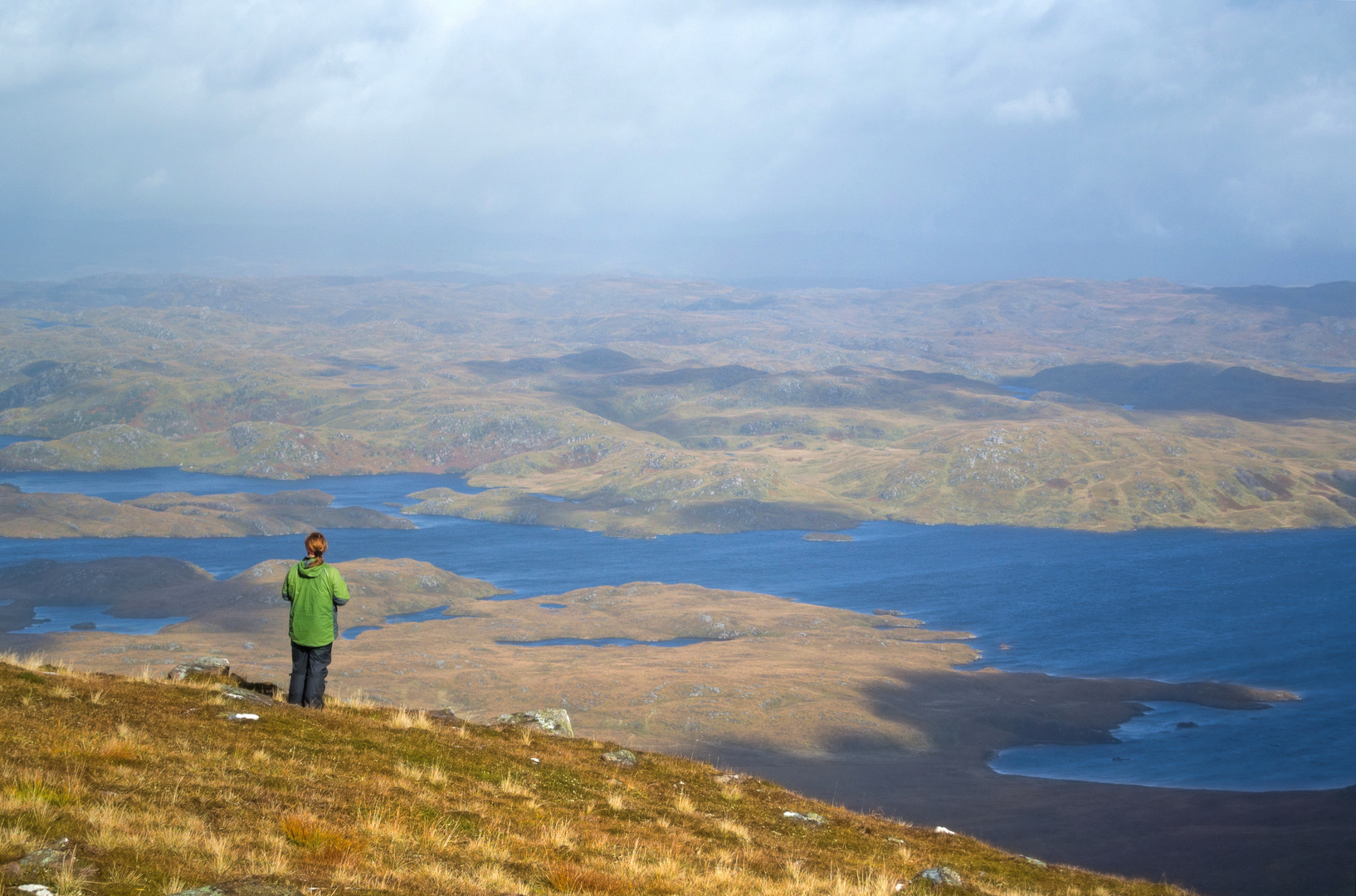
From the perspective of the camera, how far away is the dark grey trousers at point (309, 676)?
74.7ft

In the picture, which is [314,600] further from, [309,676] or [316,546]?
[309,676]

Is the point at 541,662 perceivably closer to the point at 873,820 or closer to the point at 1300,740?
the point at 1300,740

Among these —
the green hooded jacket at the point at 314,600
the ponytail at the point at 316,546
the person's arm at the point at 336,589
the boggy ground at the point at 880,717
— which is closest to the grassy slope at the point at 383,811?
the green hooded jacket at the point at 314,600

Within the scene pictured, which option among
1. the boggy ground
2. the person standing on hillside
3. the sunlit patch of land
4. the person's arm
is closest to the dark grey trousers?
the person standing on hillside

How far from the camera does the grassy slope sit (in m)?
11.8

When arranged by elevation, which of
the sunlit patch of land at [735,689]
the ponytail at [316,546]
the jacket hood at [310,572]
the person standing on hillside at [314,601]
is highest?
the ponytail at [316,546]

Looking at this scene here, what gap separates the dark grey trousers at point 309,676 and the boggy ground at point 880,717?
9396cm

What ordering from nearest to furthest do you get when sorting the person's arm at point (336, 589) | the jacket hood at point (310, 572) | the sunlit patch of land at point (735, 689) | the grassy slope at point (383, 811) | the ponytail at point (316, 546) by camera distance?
the grassy slope at point (383, 811) → the ponytail at point (316, 546) → the jacket hood at point (310, 572) → the person's arm at point (336, 589) → the sunlit patch of land at point (735, 689)

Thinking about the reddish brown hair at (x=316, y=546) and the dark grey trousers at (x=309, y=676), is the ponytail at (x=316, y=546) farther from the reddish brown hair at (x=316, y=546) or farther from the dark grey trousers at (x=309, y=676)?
the dark grey trousers at (x=309, y=676)

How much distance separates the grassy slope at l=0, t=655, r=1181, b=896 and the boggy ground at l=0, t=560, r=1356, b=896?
284 feet

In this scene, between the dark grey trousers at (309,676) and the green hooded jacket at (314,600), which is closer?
the green hooded jacket at (314,600)

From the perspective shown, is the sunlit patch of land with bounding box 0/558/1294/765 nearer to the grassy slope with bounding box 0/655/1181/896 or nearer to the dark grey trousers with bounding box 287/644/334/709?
the grassy slope with bounding box 0/655/1181/896

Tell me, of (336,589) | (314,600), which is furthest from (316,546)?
(314,600)

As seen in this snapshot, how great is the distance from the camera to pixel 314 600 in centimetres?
2183
